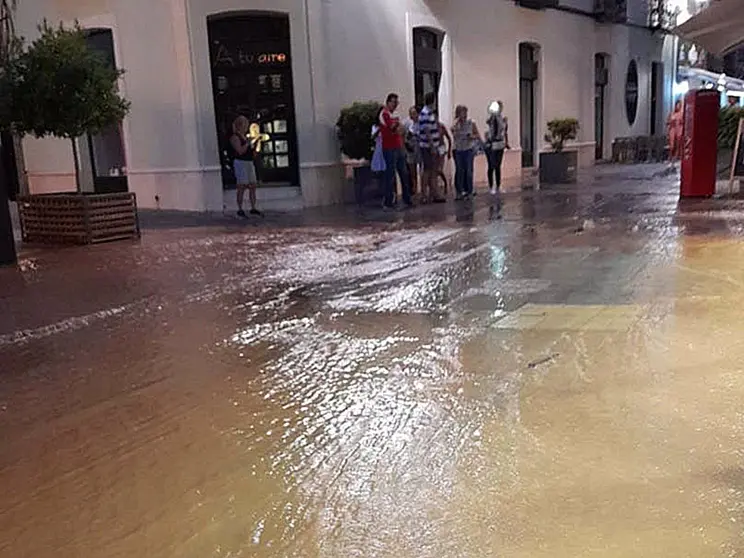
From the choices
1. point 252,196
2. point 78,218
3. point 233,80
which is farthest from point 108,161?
point 78,218

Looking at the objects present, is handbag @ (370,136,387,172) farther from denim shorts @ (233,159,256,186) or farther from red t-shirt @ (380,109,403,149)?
denim shorts @ (233,159,256,186)

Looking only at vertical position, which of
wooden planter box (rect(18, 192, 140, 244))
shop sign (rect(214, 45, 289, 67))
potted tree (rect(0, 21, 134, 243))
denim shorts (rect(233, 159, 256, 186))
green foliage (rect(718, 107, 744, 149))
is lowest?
wooden planter box (rect(18, 192, 140, 244))

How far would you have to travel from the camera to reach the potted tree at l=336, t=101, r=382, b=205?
1367 cm

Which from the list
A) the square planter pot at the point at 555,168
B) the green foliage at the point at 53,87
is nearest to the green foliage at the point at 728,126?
the square planter pot at the point at 555,168

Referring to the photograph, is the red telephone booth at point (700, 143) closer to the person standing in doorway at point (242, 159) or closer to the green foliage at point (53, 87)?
the person standing in doorway at point (242, 159)

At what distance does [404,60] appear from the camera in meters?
15.8

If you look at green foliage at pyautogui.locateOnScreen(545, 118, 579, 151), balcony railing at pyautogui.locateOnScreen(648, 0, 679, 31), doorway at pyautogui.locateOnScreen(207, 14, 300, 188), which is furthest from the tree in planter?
balcony railing at pyautogui.locateOnScreen(648, 0, 679, 31)

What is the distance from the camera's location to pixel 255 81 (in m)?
14.0

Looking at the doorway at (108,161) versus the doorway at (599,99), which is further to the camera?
the doorway at (599,99)

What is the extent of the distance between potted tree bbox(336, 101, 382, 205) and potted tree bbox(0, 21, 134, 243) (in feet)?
15.4

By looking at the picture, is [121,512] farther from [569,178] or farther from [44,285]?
[569,178]

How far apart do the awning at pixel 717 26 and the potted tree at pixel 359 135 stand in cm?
558

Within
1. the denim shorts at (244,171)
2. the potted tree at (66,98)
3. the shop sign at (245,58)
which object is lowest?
the denim shorts at (244,171)

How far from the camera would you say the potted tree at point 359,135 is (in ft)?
44.9
